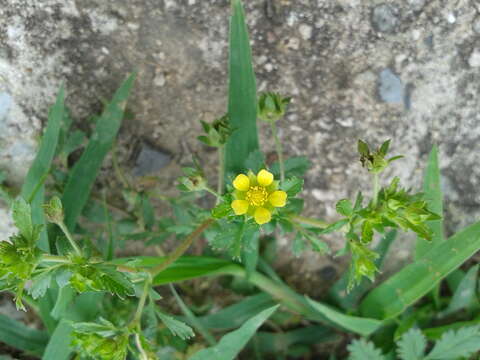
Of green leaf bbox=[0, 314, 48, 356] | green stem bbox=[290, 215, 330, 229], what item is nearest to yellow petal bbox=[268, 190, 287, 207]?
green stem bbox=[290, 215, 330, 229]

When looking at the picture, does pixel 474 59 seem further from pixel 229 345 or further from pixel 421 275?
pixel 229 345

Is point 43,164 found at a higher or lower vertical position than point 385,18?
lower

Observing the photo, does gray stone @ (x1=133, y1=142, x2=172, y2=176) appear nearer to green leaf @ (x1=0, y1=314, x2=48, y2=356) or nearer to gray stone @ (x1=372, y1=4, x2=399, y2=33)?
green leaf @ (x1=0, y1=314, x2=48, y2=356)

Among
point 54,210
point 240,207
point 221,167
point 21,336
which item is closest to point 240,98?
point 221,167

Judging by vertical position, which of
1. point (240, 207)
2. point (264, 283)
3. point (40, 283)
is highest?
point (240, 207)

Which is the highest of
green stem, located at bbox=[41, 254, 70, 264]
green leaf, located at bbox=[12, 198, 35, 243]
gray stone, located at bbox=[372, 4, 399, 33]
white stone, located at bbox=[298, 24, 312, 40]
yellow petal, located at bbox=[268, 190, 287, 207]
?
gray stone, located at bbox=[372, 4, 399, 33]

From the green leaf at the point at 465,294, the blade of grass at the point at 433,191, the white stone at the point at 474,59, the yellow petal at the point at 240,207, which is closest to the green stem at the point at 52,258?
the yellow petal at the point at 240,207
